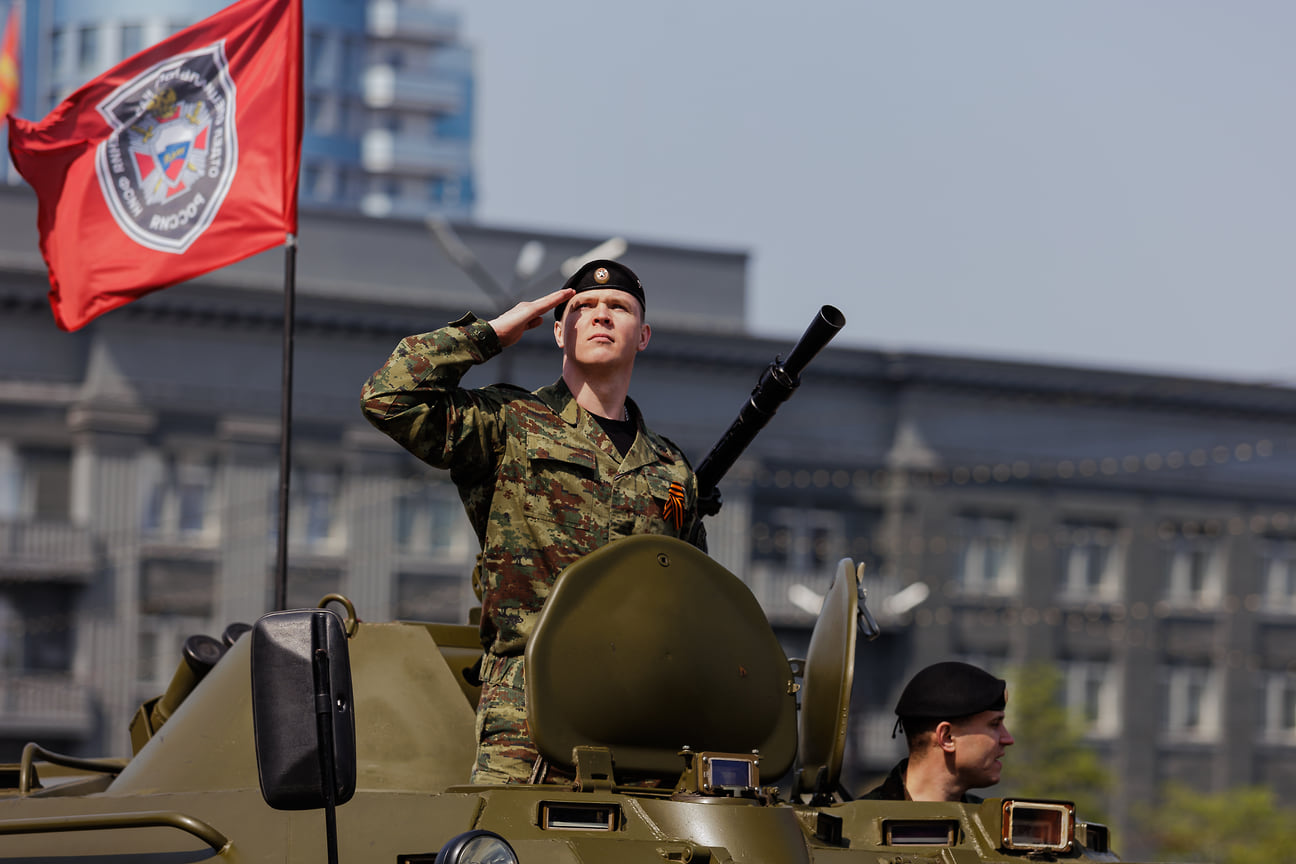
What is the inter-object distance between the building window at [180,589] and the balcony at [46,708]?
2.00m

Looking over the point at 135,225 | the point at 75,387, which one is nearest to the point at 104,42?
the point at 75,387

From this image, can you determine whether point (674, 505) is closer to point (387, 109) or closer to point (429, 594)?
point (429, 594)

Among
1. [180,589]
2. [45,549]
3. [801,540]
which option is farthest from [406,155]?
[45,549]

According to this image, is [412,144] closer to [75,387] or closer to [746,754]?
[75,387]

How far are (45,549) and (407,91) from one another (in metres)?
77.5

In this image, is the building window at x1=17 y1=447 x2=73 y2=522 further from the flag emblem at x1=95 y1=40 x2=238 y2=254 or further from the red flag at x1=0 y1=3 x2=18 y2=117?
the flag emblem at x1=95 y1=40 x2=238 y2=254

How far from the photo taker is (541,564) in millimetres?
5535

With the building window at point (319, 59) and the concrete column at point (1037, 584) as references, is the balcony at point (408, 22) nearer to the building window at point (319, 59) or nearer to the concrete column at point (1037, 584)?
the building window at point (319, 59)

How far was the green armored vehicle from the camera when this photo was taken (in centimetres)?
424

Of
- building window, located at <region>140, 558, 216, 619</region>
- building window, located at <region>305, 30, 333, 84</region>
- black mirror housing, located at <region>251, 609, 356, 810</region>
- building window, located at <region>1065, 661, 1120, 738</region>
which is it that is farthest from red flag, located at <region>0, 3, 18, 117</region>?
black mirror housing, located at <region>251, 609, 356, 810</region>

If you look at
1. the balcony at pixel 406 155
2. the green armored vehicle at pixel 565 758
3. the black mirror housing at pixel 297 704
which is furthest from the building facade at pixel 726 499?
the balcony at pixel 406 155

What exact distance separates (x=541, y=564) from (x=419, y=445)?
440 mm

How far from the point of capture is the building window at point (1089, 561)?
46.4 metres

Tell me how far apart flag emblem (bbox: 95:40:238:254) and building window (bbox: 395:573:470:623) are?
1196 inches
